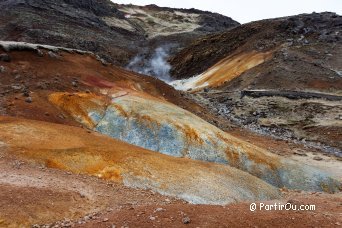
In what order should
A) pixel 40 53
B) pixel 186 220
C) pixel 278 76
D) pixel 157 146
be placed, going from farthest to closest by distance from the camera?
pixel 278 76
pixel 40 53
pixel 157 146
pixel 186 220

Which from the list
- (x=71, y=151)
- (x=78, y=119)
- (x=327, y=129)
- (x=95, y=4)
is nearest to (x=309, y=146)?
(x=327, y=129)

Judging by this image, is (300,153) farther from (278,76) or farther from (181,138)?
(278,76)

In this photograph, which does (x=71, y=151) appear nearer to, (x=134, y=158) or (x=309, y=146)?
(x=134, y=158)

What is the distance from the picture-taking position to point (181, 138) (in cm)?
1742

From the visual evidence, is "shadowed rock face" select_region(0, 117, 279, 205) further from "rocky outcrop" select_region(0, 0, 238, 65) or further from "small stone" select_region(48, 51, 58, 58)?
"rocky outcrop" select_region(0, 0, 238, 65)


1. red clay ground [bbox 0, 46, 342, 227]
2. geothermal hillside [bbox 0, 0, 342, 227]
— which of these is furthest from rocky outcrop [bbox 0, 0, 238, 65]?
red clay ground [bbox 0, 46, 342, 227]

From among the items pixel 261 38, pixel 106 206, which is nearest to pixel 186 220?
pixel 106 206

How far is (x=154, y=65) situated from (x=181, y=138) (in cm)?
5405

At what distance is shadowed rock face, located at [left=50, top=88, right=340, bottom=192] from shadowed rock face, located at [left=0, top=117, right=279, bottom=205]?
69.3 inches

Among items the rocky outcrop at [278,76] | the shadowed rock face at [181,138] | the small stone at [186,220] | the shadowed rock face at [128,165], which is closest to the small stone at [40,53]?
the shadowed rock face at [181,138]

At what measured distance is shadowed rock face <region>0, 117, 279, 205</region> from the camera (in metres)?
12.7

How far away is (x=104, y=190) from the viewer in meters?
11.7

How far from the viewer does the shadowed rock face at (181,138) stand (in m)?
16.9

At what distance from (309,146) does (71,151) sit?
58.5ft
